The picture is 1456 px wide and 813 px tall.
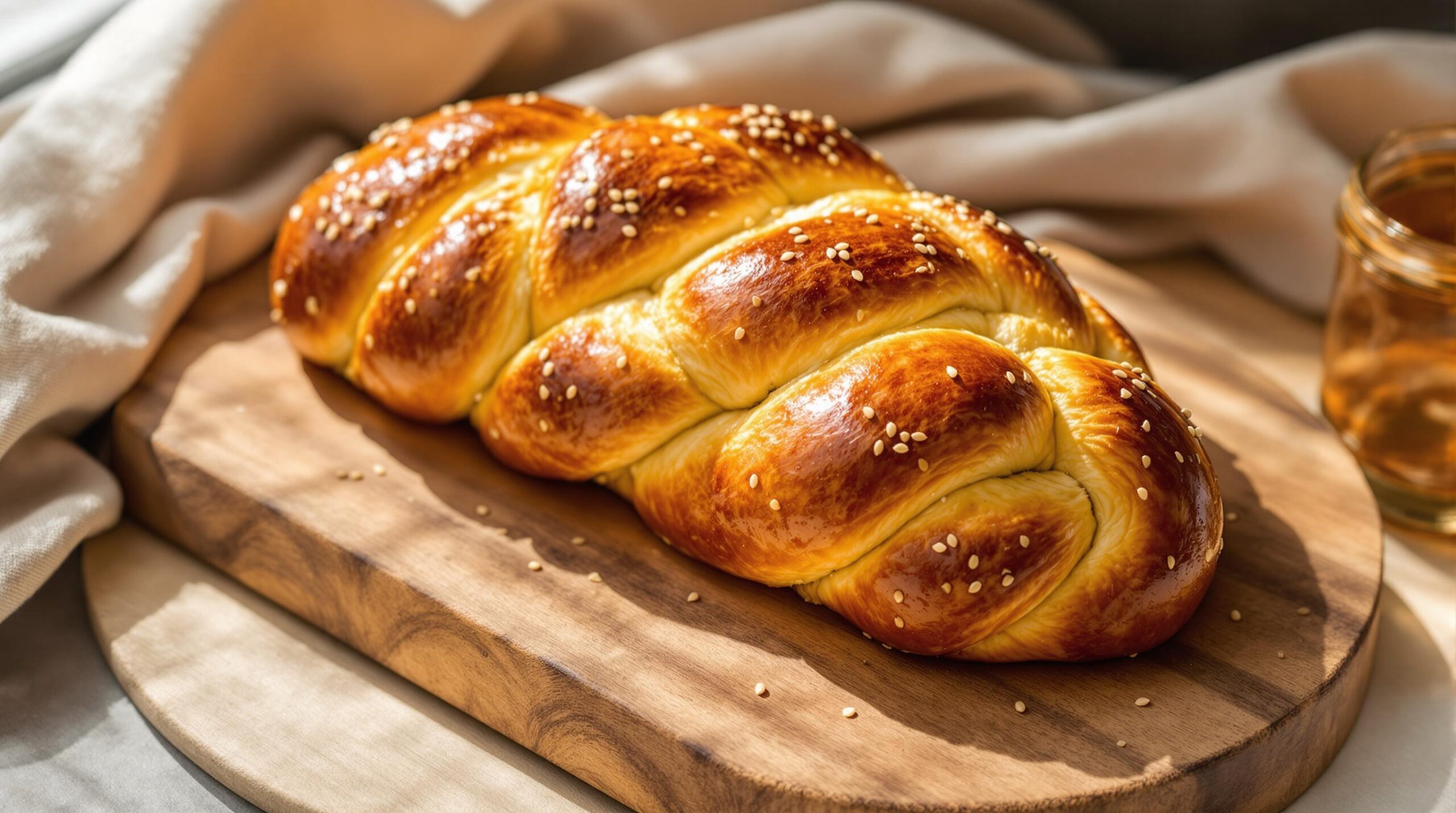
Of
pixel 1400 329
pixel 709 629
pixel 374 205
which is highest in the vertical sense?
pixel 374 205

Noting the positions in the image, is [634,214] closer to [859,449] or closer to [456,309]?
[456,309]

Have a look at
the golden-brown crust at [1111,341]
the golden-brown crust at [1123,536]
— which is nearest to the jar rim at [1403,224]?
the golden-brown crust at [1111,341]

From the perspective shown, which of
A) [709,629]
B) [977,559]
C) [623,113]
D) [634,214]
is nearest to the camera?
[977,559]

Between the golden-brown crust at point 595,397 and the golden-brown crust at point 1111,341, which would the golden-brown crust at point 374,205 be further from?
the golden-brown crust at point 1111,341

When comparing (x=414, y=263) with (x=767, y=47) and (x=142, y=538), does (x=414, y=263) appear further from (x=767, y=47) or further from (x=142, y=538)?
(x=767, y=47)

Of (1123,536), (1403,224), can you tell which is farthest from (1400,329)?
(1123,536)

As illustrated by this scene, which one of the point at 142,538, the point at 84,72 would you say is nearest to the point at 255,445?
the point at 142,538

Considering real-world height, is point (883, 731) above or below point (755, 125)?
below

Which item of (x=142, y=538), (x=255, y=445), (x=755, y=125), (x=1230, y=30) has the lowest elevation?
(x=142, y=538)
